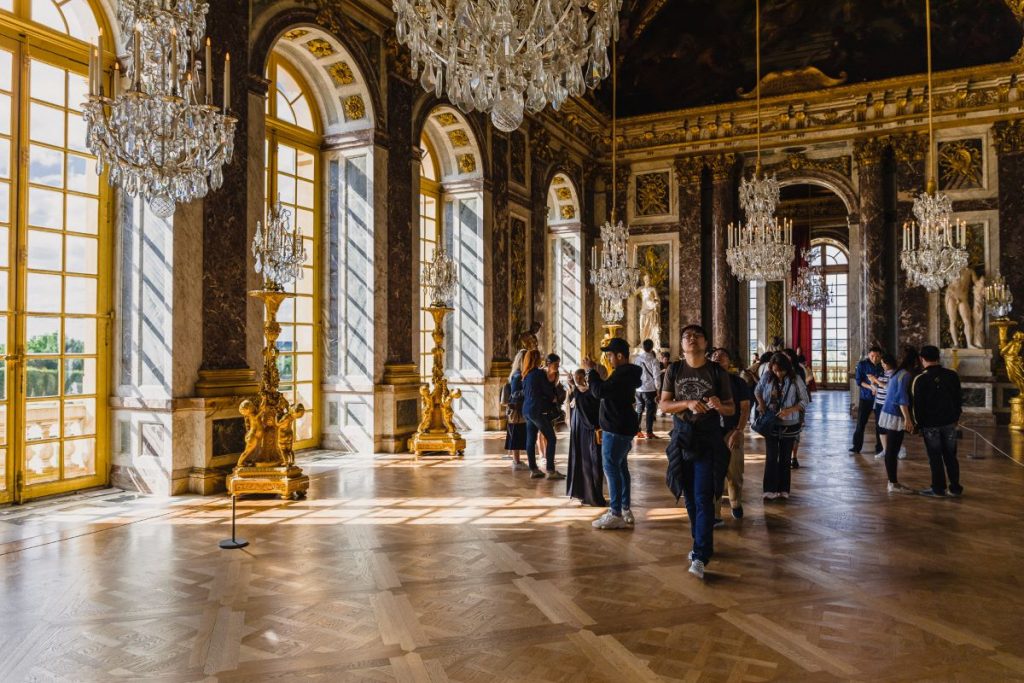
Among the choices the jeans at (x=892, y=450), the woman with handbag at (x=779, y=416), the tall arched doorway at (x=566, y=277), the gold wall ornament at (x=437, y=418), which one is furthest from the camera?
the tall arched doorway at (x=566, y=277)

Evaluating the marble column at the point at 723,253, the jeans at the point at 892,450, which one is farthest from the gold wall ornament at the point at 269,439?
the marble column at the point at 723,253

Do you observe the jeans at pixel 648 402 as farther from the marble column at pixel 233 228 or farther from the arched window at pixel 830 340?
the arched window at pixel 830 340

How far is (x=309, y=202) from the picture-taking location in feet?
33.1

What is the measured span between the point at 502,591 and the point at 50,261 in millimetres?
5360

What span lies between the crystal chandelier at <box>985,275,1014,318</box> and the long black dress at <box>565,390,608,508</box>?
10864mm

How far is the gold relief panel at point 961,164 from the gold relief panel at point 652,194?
5.76m

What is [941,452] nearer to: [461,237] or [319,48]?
[461,237]

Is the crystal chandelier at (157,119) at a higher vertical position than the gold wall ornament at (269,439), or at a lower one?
higher

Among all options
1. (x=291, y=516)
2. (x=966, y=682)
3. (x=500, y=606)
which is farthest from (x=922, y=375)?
(x=291, y=516)

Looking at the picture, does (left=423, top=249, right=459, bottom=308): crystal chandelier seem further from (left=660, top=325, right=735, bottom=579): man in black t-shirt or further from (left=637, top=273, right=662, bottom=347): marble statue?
(left=637, top=273, right=662, bottom=347): marble statue

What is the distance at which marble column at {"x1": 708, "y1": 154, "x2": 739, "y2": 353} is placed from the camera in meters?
16.7

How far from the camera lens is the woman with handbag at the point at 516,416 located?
8.29 m

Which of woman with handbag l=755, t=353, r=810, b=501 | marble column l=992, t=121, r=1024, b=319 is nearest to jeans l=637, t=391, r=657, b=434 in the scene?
woman with handbag l=755, t=353, r=810, b=501

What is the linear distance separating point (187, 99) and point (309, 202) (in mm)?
5309
